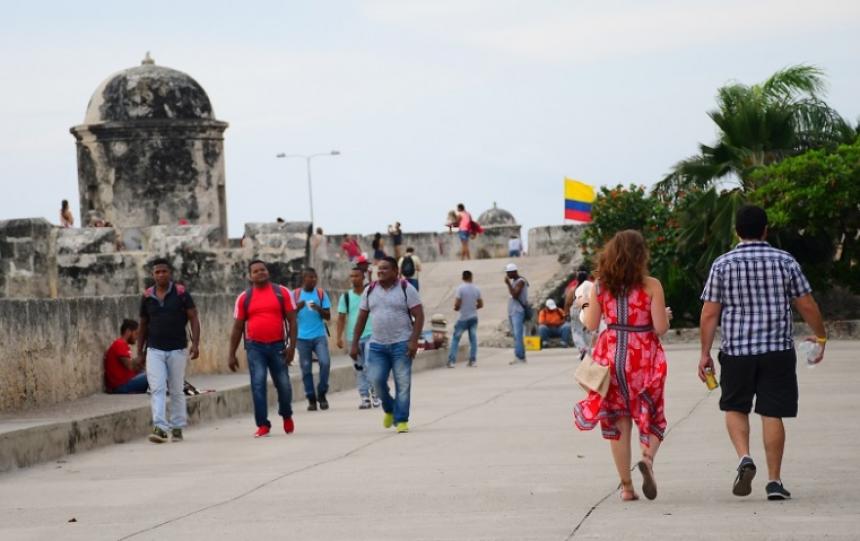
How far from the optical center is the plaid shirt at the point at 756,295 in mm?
9203

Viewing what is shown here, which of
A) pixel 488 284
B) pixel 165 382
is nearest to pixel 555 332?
pixel 488 284

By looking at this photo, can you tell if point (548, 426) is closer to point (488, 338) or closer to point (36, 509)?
point (36, 509)

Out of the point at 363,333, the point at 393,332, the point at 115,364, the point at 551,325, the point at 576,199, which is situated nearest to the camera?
the point at 393,332

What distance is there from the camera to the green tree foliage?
30.2 metres

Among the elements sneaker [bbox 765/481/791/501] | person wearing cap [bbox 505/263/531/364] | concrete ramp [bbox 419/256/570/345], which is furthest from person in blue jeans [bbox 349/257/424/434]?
concrete ramp [bbox 419/256/570/345]

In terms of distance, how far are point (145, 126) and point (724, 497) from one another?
20195mm

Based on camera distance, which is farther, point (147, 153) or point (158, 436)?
point (147, 153)

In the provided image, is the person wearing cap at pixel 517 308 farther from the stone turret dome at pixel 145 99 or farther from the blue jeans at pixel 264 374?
the blue jeans at pixel 264 374

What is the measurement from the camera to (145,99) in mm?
28281

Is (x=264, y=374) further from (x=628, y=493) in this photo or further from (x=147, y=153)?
(x=147, y=153)

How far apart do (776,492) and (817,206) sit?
22.1m

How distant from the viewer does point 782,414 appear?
910 centimetres

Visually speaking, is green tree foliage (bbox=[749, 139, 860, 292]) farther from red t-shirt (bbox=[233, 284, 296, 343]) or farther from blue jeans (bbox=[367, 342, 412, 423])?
red t-shirt (bbox=[233, 284, 296, 343])

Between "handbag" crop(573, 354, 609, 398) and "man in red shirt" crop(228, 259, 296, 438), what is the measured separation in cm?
615
